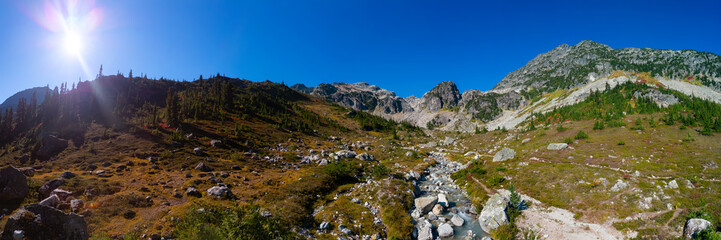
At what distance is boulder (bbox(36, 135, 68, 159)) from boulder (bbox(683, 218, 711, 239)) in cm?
8588

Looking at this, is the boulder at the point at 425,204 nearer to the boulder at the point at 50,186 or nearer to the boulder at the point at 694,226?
A: the boulder at the point at 694,226

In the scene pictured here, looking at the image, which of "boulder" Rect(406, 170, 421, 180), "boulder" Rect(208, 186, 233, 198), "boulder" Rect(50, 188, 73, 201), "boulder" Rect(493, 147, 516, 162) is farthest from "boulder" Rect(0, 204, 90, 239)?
"boulder" Rect(493, 147, 516, 162)

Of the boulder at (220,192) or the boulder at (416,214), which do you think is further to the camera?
the boulder at (220,192)

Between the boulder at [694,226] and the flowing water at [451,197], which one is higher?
the boulder at [694,226]

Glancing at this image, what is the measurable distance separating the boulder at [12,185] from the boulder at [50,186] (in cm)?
162

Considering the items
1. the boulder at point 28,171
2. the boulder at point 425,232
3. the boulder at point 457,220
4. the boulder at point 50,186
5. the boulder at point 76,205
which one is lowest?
the boulder at point 425,232

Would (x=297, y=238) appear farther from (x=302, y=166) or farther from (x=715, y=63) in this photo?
(x=715, y=63)

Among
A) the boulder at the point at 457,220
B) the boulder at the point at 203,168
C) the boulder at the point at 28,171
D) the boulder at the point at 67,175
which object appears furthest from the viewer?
the boulder at the point at 203,168

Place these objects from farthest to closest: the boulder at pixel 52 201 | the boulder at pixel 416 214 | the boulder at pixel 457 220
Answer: the boulder at pixel 416 214, the boulder at pixel 457 220, the boulder at pixel 52 201

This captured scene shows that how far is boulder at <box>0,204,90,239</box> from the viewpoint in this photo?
12578 mm

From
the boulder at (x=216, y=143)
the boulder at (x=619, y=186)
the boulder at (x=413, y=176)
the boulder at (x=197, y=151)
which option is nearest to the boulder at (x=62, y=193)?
the boulder at (x=197, y=151)

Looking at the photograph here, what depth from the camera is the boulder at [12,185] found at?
22.7m

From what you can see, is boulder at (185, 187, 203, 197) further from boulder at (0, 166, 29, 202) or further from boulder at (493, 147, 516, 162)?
boulder at (493, 147, 516, 162)

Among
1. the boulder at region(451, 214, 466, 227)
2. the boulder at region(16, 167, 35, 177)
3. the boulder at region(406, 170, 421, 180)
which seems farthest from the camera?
the boulder at region(406, 170, 421, 180)
